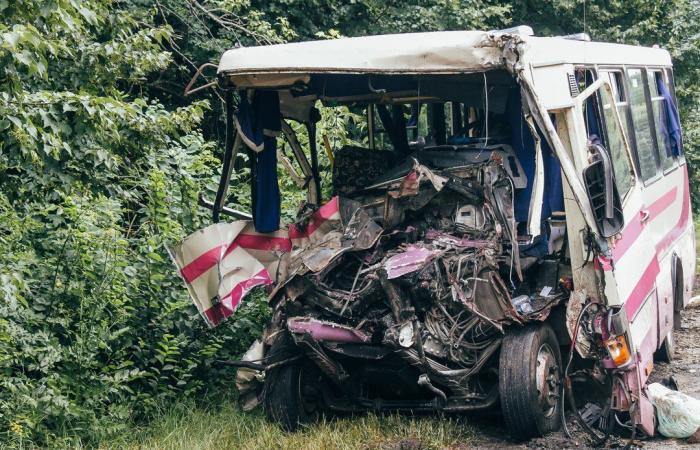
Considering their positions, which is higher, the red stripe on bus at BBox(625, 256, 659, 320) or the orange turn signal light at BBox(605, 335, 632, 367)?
the red stripe on bus at BBox(625, 256, 659, 320)

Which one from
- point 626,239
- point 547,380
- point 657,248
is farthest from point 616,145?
point 547,380

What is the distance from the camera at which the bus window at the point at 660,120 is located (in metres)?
8.91

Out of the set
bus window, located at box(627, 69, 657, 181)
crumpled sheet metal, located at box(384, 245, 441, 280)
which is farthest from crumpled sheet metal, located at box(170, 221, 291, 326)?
bus window, located at box(627, 69, 657, 181)

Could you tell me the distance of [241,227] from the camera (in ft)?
24.9

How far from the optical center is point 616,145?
7109 mm

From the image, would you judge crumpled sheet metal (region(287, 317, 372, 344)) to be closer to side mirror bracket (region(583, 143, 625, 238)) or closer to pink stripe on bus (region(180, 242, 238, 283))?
pink stripe on bus (region(180, 242, 238, 283))

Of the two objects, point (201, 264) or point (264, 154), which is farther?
point (264, 154)

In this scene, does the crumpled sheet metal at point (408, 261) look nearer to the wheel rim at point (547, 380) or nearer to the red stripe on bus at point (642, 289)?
the wheel rim at point (547, 380)

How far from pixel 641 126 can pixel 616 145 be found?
1.29 metres

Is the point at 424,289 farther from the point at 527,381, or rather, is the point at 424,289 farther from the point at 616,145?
the point at 616,145

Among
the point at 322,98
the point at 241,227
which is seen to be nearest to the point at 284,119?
the point at 322,98

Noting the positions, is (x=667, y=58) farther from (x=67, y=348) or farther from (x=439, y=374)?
(x=67, y=348)

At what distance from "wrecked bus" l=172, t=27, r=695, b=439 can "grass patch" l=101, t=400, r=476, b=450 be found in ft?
0.45

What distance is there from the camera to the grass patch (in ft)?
21.1
